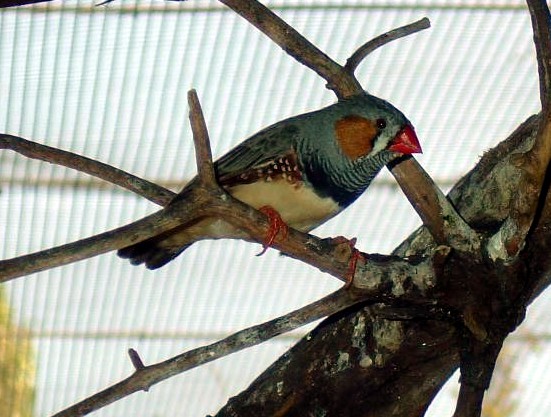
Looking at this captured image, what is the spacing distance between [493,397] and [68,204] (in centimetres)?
232

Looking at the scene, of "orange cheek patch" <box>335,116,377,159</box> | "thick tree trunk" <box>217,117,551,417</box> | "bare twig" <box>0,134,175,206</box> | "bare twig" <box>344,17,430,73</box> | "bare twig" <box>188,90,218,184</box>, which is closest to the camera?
"bare twig" <box>188,90,218,184</box>

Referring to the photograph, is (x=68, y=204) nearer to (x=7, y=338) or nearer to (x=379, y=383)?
(x=7, y=338)

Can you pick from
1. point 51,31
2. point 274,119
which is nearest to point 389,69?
point 274,119

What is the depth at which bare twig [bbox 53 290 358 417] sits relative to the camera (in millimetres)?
2537

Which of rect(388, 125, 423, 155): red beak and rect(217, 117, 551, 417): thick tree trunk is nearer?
rect(217, 117, 551, 417): thick tree trunk

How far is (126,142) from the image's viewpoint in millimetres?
4211

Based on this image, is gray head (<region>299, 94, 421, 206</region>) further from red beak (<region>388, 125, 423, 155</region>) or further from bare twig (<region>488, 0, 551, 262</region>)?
bare twig (<region>488, 0, 551, 262</region>)

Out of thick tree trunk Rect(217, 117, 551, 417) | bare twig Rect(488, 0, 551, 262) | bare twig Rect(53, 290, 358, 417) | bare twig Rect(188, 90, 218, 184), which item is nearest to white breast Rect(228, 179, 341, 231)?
thick tree trunk Rect(217, 117, 551, 417)

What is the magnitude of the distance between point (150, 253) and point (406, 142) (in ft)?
2.78

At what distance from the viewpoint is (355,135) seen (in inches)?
128

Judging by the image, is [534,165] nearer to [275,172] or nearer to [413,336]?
[413,336]

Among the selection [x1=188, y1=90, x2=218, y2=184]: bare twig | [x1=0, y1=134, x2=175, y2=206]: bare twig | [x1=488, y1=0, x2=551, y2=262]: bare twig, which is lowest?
[x1=488, y1=0, x2=551, y2=262]: bare twig

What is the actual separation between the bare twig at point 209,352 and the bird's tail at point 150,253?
0.64 meters

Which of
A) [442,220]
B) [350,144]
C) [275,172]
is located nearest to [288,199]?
[275,172]
